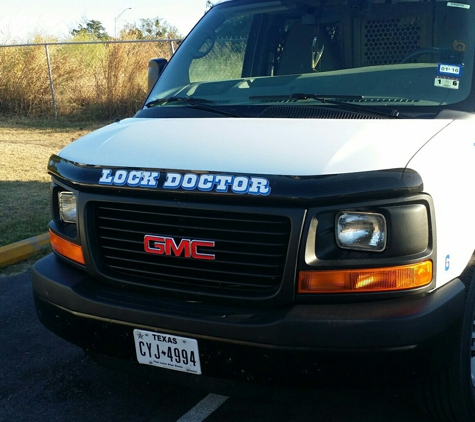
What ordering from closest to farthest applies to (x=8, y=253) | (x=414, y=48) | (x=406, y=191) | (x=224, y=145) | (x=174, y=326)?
(x=406, y=191), (x=174, y=326), (x=224, y=145), (x=414, y=48), (x=8, y=253)

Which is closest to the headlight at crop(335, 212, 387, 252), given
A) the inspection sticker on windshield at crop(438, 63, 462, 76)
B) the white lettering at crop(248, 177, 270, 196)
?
the white lettering at crop(248, 177, 270, 196)

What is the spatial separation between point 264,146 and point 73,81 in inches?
552

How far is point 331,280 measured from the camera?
8.88 feet

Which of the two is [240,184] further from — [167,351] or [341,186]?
[167,351]

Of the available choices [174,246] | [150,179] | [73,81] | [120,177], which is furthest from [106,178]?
[73,81]

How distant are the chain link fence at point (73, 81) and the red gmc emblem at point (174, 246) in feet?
42.2

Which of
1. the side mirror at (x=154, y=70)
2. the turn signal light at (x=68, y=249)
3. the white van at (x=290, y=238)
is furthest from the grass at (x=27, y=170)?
the white van at (x=290, y=238)

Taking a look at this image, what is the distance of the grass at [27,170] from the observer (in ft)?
23.1

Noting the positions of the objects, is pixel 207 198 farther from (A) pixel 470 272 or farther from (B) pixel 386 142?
(A) pixel 470 272

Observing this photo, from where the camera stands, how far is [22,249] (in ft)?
20.6

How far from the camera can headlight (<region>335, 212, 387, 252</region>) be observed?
2686 millimetres

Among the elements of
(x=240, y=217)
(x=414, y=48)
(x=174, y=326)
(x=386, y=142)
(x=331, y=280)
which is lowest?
(x=174, y=326)

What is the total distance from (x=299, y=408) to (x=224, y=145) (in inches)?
58.8

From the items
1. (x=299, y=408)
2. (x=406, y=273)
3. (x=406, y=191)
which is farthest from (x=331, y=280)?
(x=299, y=408)
